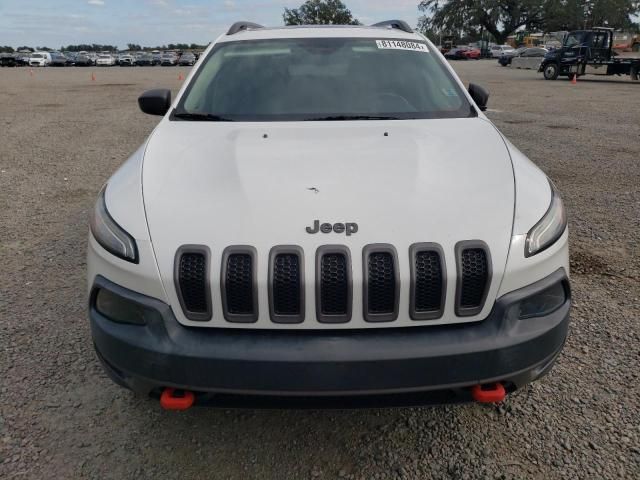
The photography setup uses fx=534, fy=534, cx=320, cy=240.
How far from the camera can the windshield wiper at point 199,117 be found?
121 inches

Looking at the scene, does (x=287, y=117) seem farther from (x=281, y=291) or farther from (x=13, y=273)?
(x=13, y=273)

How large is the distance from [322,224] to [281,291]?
0.31 m

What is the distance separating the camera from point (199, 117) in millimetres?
3133

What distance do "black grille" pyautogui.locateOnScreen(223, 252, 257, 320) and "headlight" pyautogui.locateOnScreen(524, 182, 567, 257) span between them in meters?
1.03

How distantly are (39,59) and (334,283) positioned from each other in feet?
200

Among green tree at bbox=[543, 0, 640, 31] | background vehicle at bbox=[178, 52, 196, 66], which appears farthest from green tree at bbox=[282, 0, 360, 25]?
green tree at bbox=[543, 0, 640, 31]

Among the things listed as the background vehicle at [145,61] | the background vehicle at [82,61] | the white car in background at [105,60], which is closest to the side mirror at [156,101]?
the background vehicle at [145,61]

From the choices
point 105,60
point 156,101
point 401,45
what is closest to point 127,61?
point 105,60

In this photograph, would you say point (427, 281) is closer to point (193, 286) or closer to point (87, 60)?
point (193, 286)

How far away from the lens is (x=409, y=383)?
187 centimetres

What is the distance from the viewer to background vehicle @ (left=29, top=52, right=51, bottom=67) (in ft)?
172

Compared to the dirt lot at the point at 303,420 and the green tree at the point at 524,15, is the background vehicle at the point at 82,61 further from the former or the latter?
the dirt lot at the point at 303,420

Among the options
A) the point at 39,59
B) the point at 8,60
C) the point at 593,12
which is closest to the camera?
the point at 8,60

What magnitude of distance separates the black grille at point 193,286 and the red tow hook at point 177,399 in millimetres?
284
